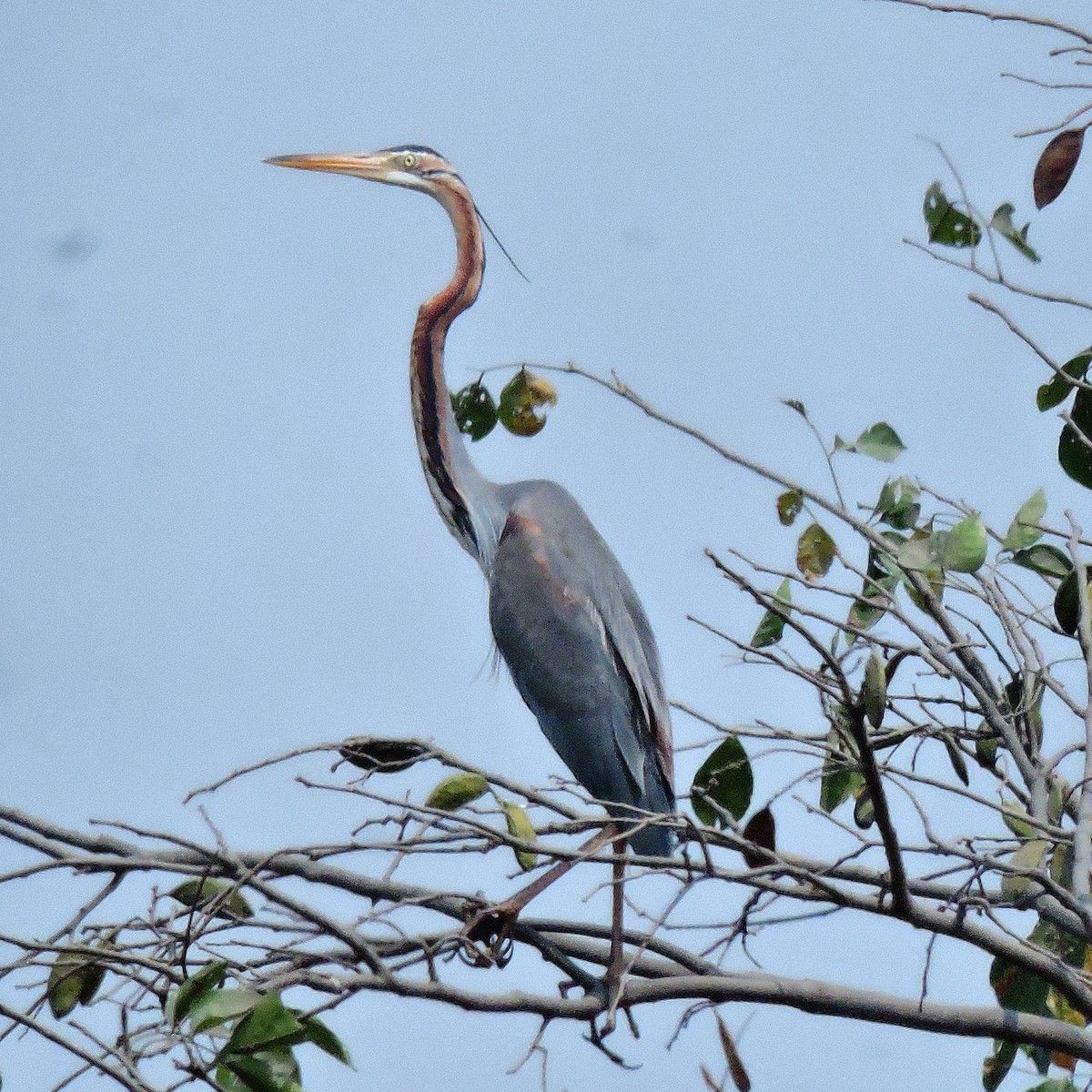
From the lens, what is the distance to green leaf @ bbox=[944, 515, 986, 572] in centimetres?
274

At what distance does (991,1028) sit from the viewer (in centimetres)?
263

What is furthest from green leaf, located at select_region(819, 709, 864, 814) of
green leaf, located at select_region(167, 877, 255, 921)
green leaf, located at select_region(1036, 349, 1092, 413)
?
green leaf, located at select_region(167, 877, 255, 921)

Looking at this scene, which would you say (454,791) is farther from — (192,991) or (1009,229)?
(1009,229)

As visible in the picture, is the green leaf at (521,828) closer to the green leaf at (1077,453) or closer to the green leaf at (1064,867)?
the green leaf at (1064,867)

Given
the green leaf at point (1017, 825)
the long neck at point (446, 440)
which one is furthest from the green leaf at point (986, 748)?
the long neck at point (446, 440)

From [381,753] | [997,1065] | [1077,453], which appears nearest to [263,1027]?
[381,753]

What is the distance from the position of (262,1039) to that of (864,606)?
67.5 inches

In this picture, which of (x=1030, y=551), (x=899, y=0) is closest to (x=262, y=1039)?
(x=1030, y=551)

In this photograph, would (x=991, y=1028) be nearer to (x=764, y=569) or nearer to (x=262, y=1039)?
(x=764, y=569)

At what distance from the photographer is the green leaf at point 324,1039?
2.21m

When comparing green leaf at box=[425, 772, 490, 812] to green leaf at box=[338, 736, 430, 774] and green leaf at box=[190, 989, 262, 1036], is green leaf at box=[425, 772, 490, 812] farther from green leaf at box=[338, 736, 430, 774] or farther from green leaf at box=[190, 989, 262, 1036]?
green leaf at box=[190, 989, 262, 1036]

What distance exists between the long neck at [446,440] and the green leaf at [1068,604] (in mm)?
1844

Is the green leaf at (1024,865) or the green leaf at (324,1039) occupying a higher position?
the green leaf at (1024,865)

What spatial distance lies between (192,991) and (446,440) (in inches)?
98.9
